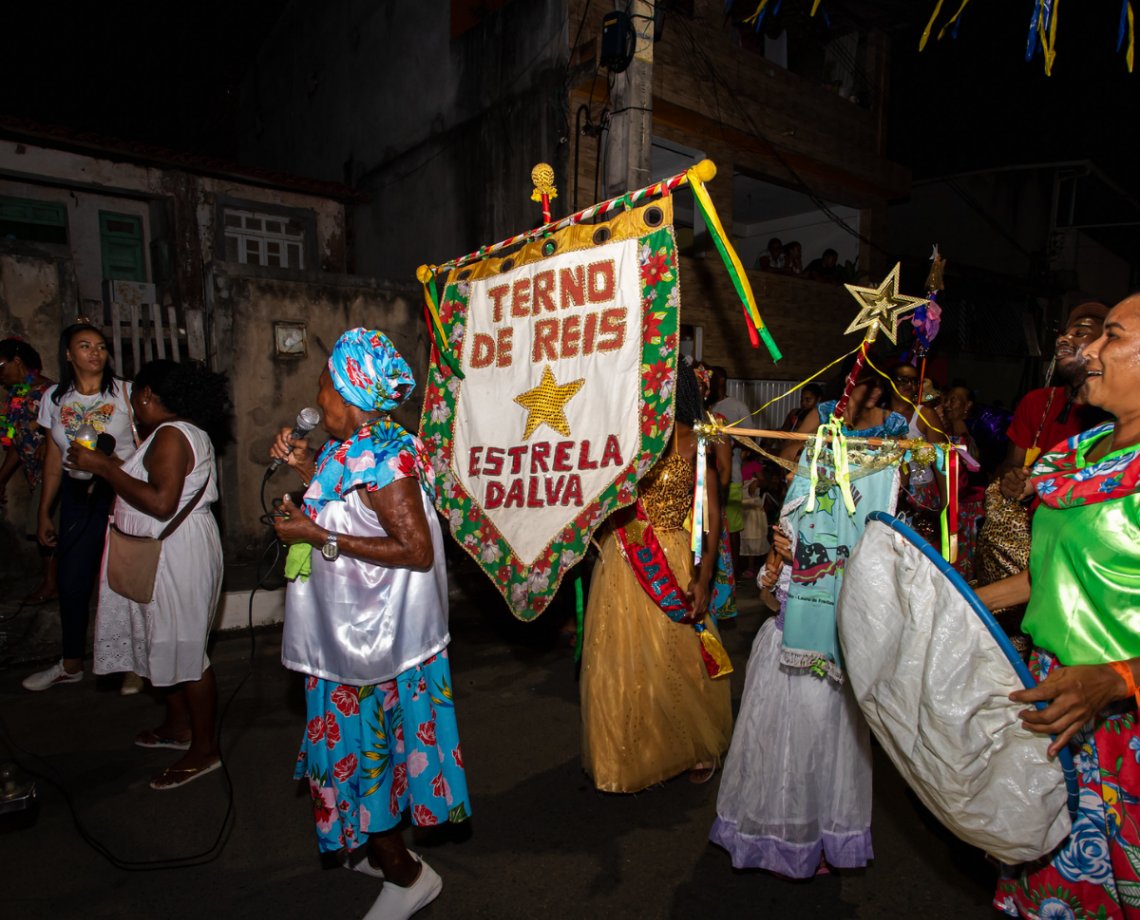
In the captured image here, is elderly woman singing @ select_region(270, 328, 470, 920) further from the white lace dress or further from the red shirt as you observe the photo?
the red shirt

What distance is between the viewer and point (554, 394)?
270 centimetres

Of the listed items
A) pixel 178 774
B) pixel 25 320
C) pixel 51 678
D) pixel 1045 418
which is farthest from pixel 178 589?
pixel 25 320

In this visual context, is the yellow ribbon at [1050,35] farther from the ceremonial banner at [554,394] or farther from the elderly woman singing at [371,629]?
the elderly woman singing at [371,629]

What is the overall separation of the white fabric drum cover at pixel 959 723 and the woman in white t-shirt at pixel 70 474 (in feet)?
14.4

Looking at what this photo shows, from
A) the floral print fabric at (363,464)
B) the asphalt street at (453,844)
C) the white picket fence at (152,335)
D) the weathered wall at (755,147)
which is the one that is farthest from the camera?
the weathered wall at (755,147)

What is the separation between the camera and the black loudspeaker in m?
4.95

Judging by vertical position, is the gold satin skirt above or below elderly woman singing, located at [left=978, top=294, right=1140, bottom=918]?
below

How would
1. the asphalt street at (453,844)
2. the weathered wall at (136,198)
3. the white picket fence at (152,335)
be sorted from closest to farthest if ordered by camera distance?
the asphalt street at (453,844) < the white picket fence at (152,335) < the weathered wall at (136,198)

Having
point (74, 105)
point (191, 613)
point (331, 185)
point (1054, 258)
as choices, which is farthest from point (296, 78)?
point (1054, 258)

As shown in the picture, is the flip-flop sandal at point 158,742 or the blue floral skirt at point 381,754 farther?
the flip-flop sandal at point 158,742

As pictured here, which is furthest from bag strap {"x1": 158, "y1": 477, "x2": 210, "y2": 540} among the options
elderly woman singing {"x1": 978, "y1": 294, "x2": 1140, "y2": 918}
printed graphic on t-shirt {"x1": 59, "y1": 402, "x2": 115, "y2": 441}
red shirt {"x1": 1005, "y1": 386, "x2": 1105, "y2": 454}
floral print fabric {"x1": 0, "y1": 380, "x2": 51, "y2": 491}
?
red shirt {"x1": 1005, "y1": 386, "x2": 1105, "y2": 454}

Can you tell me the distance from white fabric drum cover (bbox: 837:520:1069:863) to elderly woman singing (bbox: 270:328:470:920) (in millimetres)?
1480

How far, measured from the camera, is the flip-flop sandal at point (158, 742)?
3.80 metres

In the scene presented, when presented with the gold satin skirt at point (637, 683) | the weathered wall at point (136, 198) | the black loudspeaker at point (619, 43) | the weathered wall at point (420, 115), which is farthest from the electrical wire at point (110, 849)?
the weathered wall at point (136, 198)
